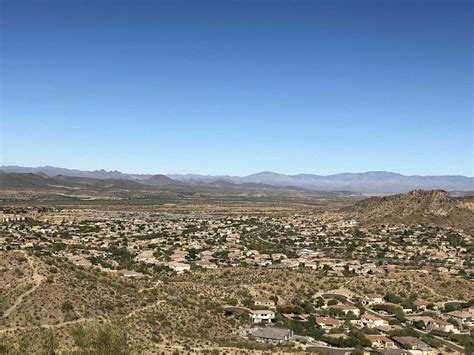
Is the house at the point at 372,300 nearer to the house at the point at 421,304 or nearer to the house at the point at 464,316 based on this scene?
the house at the point at 421,304

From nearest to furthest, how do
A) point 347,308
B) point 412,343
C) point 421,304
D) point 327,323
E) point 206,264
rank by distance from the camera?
point 412,343 < point 327,323 < point 347,308 < point 421,304 < point 206,264

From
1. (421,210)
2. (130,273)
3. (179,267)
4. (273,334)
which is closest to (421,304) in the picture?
(273,334)

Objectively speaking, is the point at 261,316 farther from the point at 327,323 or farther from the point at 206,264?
the point at 206,264

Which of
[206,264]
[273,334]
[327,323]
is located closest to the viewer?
[273,334]

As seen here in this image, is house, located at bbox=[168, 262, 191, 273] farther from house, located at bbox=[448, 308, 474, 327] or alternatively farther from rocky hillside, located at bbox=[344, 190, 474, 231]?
rocky hillside, located at bbox=[344, 190, 474, 231]

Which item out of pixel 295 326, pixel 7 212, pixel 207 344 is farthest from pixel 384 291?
pixel 7 212

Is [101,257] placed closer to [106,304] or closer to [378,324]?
[106,304]

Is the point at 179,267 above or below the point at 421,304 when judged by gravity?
above
